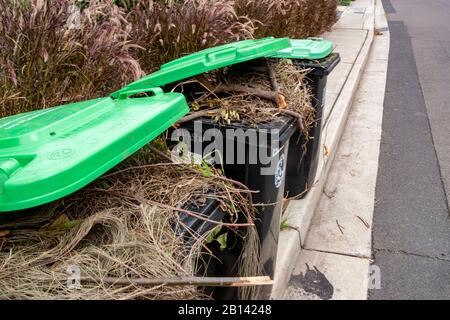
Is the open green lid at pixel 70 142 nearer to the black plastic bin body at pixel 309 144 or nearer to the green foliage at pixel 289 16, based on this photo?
the black plastic bin body at pixel 309 144

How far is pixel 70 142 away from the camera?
1357mm

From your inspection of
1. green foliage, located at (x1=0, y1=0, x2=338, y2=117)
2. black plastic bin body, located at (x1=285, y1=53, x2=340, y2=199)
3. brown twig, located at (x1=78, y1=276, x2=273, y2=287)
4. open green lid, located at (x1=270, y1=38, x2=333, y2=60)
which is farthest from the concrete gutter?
green foliage, located at (x1=0, y1=0, x2=338, y2=117)

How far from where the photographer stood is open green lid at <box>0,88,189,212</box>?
1161 millimetres

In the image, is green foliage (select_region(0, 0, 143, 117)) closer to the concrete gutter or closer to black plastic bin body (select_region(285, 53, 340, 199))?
black plastic bin body (select_region(285, 53, 340, 199))

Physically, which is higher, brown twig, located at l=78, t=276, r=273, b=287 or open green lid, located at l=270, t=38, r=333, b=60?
open green lid, located at l=270, t=38, r=333, b=60

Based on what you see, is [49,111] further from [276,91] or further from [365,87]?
[365,87]

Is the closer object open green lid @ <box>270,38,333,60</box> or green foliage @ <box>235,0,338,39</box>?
open green lid @ <box>270,38,333,60</box>

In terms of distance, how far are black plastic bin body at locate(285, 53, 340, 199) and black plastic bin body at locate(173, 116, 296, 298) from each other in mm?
789

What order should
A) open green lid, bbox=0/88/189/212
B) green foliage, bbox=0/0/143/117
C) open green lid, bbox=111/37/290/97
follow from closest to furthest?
open green lid, bbox=0/88/189/212, open green lid, bbox=111/37/290/97, green foliage, bbox=0/0/143/117

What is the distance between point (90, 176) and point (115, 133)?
0.66 ft

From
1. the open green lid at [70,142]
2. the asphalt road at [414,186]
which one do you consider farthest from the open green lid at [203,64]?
the asphalt road at [414,186]

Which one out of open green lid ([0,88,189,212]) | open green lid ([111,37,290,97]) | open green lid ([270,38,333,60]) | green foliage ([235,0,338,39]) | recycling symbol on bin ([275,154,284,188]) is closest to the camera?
open green lid ([0,88,189,212])

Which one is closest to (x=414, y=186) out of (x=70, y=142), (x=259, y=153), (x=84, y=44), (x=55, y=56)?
(x=259, y=153)

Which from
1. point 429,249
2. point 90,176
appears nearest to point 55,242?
point 90,176
